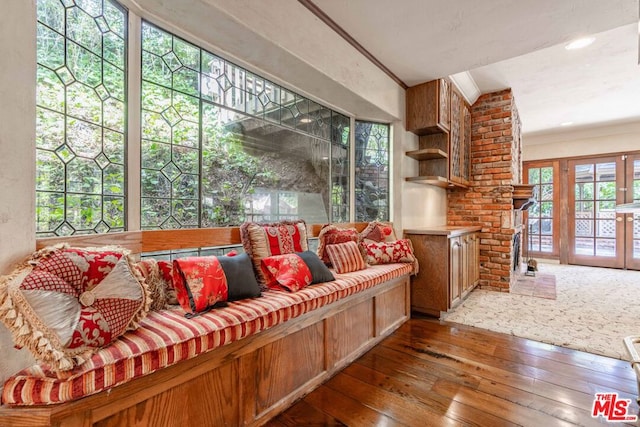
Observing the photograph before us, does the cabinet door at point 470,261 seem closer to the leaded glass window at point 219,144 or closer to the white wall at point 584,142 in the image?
the leaded glass window at point 219,144

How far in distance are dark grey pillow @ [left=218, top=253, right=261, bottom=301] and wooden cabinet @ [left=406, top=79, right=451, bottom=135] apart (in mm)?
2612

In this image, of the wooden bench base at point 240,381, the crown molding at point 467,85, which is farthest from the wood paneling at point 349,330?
the crown molding at point 467,85

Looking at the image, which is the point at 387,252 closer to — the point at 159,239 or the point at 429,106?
the point at 429,106

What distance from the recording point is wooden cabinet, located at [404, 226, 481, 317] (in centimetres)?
289

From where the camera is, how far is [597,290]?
388cm

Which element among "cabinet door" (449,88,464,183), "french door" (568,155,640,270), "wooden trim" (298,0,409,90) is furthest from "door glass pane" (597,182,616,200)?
"wooden trim" (298,0,409,90)

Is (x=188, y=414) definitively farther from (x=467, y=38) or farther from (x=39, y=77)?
(x=467, y=38)

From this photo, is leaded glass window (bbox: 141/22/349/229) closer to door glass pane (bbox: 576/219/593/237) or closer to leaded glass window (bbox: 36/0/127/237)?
leaded glass window (bbox: 36/0/127/237)

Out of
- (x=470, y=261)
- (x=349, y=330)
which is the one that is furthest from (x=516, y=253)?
(x=349, y=330)

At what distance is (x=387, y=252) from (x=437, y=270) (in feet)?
1.96

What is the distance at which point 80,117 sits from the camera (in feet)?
4.60

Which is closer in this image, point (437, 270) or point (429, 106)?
point (437, 270)

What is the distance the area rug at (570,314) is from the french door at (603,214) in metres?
1.41

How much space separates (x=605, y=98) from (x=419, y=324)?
4490mm
